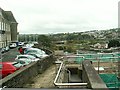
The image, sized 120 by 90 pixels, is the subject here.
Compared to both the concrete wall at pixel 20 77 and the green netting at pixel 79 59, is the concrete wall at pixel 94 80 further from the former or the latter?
the green netting at pixel 79 59

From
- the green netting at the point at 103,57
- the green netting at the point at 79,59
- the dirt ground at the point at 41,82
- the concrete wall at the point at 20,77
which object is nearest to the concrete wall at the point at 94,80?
the dirt ground at the point at 41,82

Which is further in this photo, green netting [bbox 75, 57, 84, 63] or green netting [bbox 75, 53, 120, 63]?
green netting [bbox 75, 57, 84, 63]

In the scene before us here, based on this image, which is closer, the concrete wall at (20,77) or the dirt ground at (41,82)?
the concrete wall at (20,77)

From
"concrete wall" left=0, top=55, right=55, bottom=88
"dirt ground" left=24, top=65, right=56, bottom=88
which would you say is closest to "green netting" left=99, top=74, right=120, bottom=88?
"dirt ground" left=24, top=65, right=56, bottom=88

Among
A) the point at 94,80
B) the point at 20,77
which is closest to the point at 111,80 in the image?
the point at 20,77

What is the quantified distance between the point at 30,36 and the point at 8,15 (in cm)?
1346

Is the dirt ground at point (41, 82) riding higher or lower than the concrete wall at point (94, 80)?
lower

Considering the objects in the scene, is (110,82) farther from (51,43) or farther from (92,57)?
(51,43)

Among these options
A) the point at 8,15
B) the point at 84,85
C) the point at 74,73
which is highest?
the point at 8,15

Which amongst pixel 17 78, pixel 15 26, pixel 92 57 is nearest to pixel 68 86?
pixel 17 78

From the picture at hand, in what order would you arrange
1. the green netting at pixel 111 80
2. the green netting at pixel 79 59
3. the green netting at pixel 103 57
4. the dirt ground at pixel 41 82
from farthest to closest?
the green netting at pixel 79 59, the green netting at pixel 103 57, the green netting at pixel 111 80, the dirt ground at pixel 41 82

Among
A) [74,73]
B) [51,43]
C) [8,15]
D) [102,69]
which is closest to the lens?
[102,69]

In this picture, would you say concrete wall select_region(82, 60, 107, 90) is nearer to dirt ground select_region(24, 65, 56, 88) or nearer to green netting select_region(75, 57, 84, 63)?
dirt ground select_region(24, 65, 56, 88)

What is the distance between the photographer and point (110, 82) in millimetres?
11680
